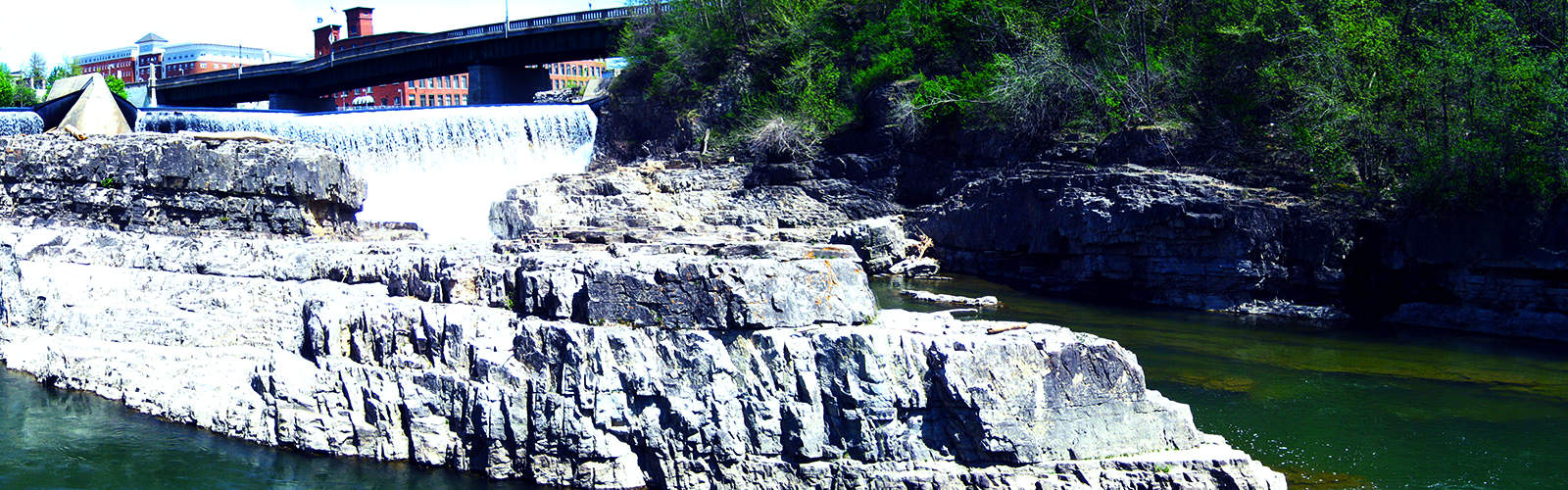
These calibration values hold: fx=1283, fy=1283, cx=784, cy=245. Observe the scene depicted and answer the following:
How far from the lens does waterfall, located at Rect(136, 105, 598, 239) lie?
115 ft

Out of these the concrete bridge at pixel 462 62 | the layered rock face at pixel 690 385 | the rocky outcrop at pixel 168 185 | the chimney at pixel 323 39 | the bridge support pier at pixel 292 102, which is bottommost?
the layered rock face at pixel 690 385

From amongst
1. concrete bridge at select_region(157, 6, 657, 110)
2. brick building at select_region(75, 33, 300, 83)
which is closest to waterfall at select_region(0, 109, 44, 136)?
concrete bridge at select_region(157, 6, 657, 110)

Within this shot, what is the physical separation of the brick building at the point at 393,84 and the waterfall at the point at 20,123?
39.3 metres

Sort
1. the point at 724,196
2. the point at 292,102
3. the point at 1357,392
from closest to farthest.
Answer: the point at 1357,392
the point at 724,196
the point at 292,102

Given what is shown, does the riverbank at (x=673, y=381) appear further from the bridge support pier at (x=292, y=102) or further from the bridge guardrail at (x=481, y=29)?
the bridge support pier at (x=292, y=102)

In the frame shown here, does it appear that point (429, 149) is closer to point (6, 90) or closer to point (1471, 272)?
point (1471, 272)

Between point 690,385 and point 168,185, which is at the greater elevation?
point 168,185

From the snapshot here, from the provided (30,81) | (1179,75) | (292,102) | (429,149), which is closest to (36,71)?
(30,81)

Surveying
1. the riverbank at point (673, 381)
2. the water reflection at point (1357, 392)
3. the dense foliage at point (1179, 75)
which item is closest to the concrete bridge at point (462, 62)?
the dense foliage at point (1179, 75)

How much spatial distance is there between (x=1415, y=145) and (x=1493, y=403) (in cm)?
902

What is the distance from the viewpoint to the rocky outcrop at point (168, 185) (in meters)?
22.3

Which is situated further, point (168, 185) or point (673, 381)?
point (168, 185)

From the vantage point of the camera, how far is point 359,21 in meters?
76.5

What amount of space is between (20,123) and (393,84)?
54795 mm
